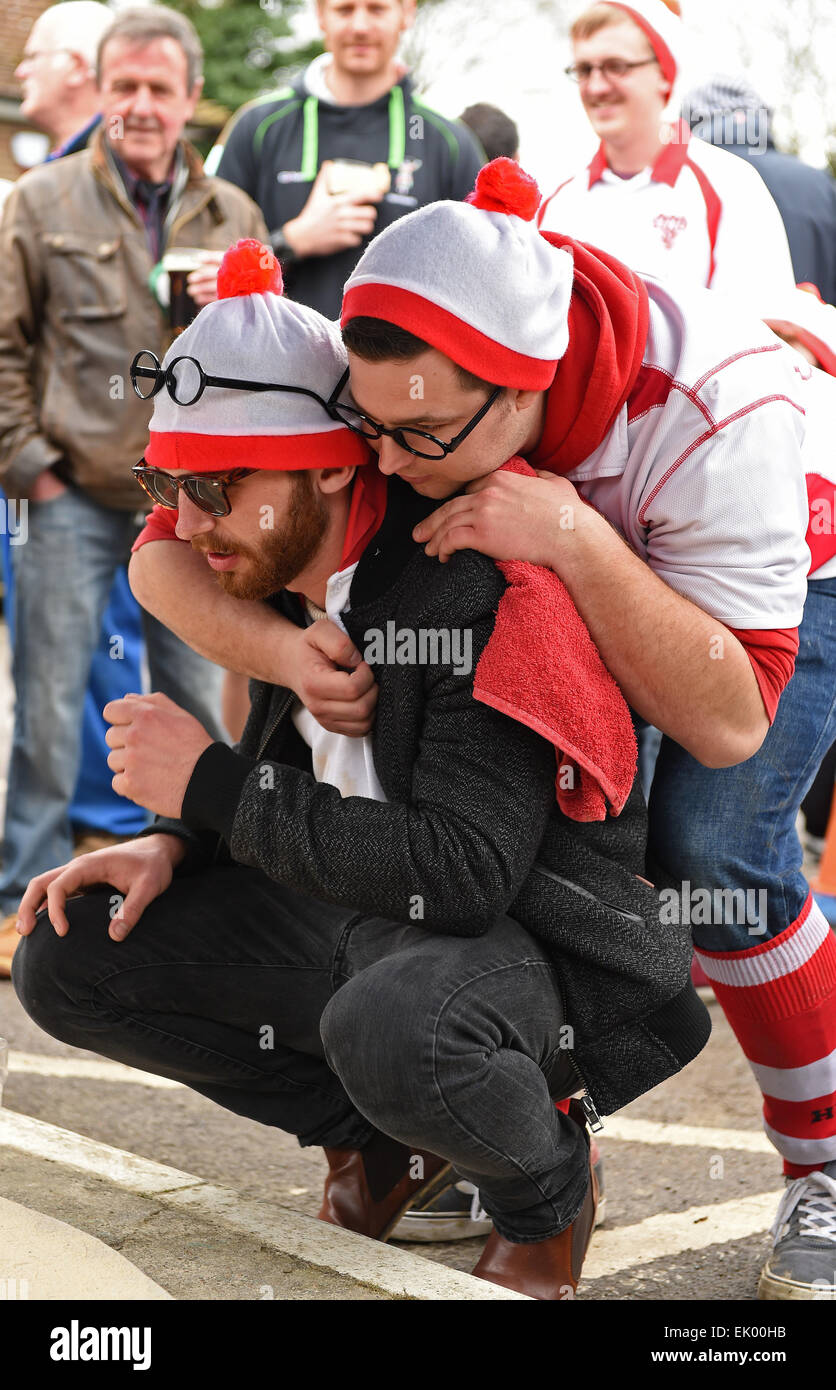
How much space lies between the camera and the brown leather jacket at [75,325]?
15.0 ft

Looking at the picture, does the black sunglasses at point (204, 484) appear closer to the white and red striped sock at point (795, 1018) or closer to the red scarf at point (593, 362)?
the red scarf at point (593, 362)

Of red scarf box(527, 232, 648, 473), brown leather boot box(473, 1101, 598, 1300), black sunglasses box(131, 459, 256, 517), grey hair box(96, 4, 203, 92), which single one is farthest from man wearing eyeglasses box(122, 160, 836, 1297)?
grey hair box(96, 4, 203, 92)

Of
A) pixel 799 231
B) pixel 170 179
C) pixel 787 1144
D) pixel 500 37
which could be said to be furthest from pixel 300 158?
pixel 500 37

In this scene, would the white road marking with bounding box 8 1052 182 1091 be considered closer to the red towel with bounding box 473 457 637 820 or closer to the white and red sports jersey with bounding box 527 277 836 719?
the red towel with bounding box 473 457 637 820

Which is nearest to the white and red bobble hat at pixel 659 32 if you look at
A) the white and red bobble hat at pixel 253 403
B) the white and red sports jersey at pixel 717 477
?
the white and red sports jersey at pixel 717 477

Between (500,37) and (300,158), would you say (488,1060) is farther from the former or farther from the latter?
(500,37)

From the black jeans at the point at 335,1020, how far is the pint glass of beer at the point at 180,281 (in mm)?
2323

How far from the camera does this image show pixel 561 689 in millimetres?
2143

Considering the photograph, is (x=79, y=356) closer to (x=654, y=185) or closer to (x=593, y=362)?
(x=654, y=185)

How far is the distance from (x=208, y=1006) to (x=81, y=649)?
7.69ft

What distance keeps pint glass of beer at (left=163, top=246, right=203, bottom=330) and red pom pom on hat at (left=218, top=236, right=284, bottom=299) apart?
2.14m

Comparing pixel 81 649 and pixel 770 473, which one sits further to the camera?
pixel 81 649

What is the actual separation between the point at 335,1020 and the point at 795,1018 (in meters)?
0.80
